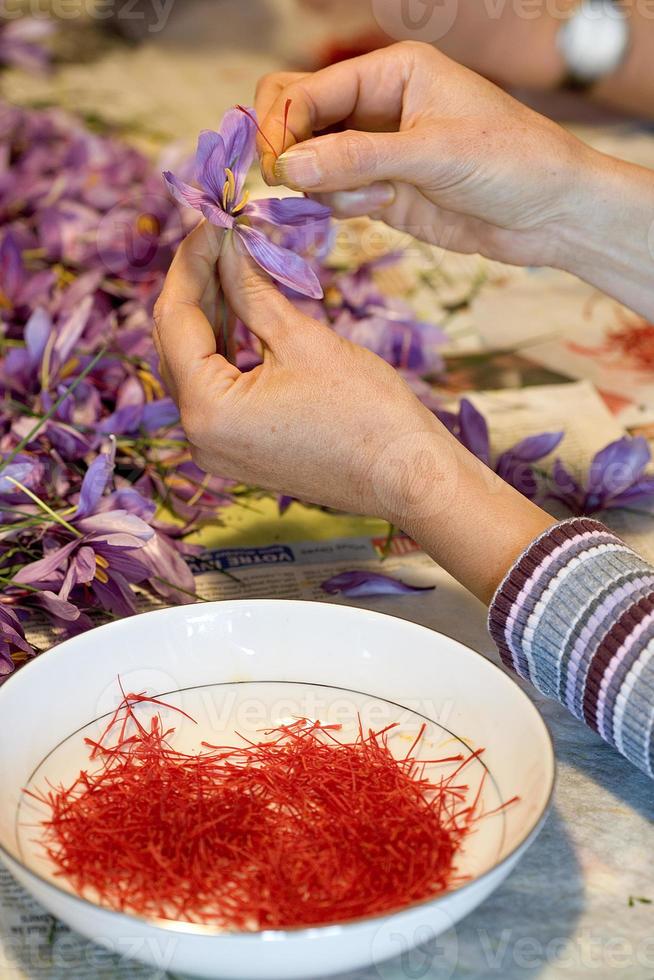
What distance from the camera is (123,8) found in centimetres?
195

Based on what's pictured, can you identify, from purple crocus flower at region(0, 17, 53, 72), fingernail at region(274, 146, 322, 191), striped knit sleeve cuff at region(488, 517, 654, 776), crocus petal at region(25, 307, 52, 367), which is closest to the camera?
striped knit sleeve cuff at region(488, 517, 654, 776)

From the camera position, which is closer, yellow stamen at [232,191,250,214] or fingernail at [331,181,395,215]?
yellow stamen at [232,191,250,214]

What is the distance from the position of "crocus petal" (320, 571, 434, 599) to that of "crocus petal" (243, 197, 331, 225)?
0.78 feet

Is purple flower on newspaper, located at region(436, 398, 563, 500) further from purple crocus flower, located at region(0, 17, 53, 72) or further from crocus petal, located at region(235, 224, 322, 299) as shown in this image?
purple crocus flower, located at region(0, 17, 53, 72)

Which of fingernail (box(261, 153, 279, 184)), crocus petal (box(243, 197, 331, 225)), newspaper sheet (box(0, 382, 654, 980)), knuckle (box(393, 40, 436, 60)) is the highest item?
knuckle (box(393, 40, 436, 60))

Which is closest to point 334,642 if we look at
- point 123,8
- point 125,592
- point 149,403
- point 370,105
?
point 125,592

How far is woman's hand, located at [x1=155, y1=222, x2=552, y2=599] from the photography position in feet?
2.06

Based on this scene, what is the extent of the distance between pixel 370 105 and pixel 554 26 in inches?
36.0

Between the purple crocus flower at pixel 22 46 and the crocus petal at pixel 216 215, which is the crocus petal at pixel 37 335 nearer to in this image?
the crocus petal at pixel 216 215

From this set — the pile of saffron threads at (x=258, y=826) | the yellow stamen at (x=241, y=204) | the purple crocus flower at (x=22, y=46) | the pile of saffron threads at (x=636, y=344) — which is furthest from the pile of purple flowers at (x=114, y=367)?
the purple crocus flower at (x=22, y=46)

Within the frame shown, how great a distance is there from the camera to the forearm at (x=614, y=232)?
2.76 feet

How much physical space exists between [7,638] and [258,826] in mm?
194

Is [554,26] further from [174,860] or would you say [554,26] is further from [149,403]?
[174,860]

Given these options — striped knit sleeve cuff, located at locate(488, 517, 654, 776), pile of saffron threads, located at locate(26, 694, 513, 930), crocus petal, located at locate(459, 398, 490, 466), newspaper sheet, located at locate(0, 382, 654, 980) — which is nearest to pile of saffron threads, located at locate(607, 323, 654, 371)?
newspaper sheet, located at locate(0, 382, 654, 980)
